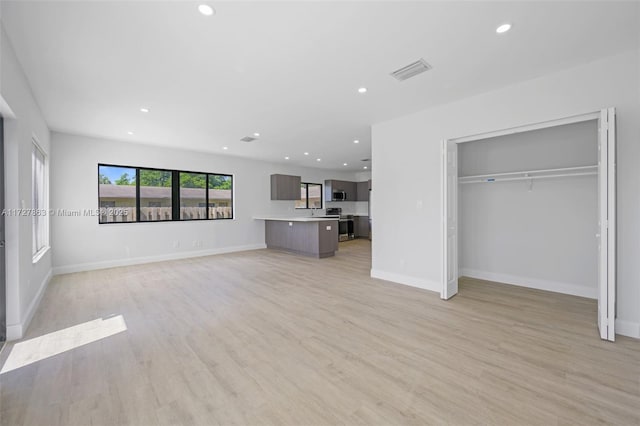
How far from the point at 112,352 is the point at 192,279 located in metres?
2.49

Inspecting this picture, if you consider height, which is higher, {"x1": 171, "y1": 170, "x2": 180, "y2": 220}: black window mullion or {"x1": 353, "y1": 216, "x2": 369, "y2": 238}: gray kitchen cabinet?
{"x1": 171, "y1": 170, "x2": 180, "y2": 220}: black window mullion

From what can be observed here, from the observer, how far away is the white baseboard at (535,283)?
12.4 ft

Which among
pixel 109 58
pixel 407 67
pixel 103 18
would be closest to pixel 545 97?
pixel 407 67

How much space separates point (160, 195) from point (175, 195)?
0.33 meters

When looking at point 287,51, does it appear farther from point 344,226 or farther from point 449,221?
point 344,226

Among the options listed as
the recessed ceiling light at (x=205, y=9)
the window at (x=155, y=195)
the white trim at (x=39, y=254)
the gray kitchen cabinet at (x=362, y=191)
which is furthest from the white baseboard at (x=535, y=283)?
the window at (x=155, y=195)

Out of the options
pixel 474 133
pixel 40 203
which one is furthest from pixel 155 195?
pixel 474 133

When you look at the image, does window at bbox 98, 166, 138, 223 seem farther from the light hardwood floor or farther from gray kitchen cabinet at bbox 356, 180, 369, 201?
gray kitchen cabinet at bbox 356, 180, 369, 201


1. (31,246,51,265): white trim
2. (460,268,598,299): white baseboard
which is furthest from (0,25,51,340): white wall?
(460,268,598,299): white baseboard

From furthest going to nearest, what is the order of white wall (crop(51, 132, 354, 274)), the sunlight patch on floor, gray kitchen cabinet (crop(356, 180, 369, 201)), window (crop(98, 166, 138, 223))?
gray kitchen cabinet (crop(356, 180, 369, 201))
window (crop(98, 166, 138, 223))
white wall (crop(51, 132, 354, 274))
the sunlight patch on floor

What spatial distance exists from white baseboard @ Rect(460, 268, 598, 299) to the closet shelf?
155cm

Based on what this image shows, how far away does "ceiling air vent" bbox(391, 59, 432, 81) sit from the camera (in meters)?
2.86

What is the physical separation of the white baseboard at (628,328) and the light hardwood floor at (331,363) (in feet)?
0.41

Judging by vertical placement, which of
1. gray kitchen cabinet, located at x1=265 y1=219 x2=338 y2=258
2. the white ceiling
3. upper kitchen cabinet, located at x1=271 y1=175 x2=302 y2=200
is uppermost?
the white ceiling
